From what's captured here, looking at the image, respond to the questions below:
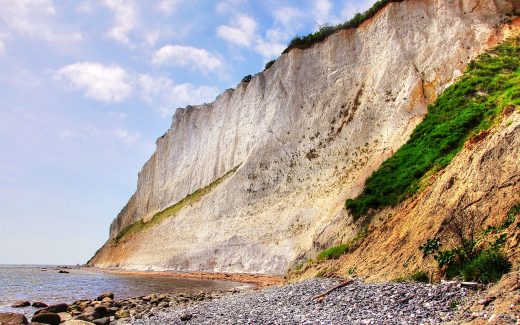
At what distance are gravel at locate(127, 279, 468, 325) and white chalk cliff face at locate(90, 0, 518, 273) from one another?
8764 millimetres

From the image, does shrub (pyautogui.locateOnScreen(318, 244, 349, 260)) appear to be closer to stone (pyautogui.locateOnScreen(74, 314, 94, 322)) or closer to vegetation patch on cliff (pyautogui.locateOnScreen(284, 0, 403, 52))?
stone (pyautogui.locateOnScreen(74, 314, 94, 322))

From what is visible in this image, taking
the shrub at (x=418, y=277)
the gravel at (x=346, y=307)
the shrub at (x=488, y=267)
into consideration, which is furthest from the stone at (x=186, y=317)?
the shrub at (x=488, y=267)

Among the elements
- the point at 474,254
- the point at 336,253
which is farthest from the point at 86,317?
the point at 474,254

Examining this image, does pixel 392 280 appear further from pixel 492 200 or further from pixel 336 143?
pixel 336 143

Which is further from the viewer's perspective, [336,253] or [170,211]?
[170,211]

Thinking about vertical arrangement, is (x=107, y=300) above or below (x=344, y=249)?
below

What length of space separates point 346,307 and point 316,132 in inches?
1015

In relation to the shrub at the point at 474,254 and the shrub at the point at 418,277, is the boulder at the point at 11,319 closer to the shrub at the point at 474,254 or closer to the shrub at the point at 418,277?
the shrub at the point at 418,277

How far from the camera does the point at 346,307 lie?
10312 mm

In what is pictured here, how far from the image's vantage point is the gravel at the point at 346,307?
883 cm

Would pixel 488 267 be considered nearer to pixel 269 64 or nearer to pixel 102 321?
pixel 102 321

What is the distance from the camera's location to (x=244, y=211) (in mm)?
35344

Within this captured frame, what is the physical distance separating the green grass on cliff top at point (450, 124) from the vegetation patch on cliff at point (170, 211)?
20.4 m

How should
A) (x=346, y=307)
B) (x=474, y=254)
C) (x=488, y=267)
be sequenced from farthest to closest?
(x=474, y=254) → (x=346, y=307) → (x=488, y=267)
